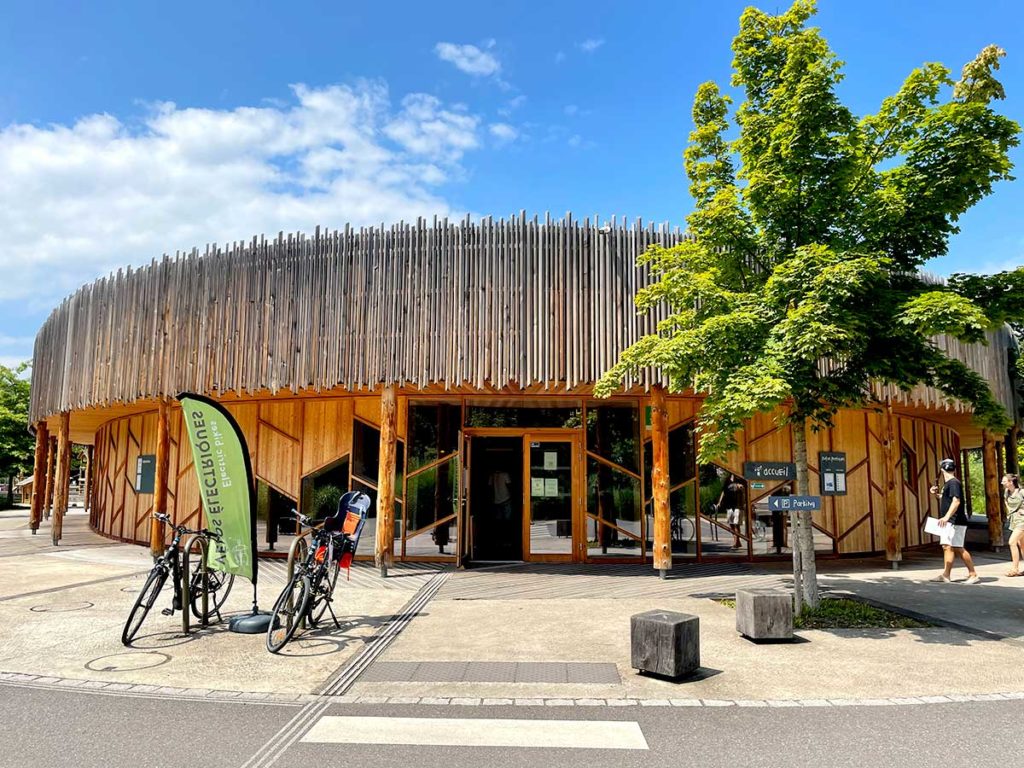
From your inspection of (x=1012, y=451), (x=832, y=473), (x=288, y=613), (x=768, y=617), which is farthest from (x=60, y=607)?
(x=1012, y=451)

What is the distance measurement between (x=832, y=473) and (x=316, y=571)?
11.2 m

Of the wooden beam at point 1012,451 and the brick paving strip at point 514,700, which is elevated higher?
the wooden beam at point 1012,451

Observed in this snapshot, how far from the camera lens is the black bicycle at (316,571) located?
22.3 feet

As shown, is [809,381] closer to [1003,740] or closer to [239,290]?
[1003,740]

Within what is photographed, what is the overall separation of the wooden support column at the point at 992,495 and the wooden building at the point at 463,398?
1406 millimetres

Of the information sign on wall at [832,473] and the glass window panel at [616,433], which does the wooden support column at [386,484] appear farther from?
the information sign on wall at [832,473]

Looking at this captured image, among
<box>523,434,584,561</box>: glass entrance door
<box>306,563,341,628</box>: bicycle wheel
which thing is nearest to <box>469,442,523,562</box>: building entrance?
<box>523,434,584,561</box>: glass entrance door

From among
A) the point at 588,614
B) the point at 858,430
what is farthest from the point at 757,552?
the point at 588,614

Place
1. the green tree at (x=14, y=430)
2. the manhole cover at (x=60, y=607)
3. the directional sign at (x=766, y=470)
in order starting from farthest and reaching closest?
the green tree at (x=14, y=430), the directional sign at (x=766, y=470), the manhole cover at (x=60, y=607)

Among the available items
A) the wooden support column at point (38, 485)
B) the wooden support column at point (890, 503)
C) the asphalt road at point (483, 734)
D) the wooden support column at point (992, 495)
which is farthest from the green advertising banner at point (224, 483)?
the wooden support column at point (992, 495)

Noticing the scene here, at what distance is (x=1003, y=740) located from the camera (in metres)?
4.46

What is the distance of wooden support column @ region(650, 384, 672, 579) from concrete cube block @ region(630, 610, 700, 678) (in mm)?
5444

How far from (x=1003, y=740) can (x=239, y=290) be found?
41.0 ft

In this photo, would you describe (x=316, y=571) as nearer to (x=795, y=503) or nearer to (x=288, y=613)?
(x=288, y=613)
